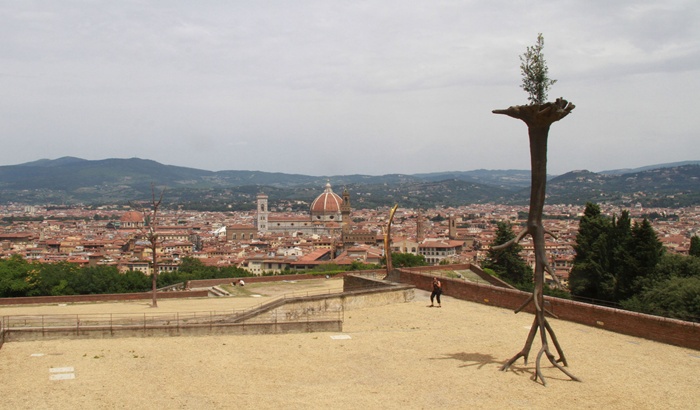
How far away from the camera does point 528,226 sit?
8984 millimetres

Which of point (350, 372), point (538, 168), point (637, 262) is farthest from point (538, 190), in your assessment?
point (637, 262)

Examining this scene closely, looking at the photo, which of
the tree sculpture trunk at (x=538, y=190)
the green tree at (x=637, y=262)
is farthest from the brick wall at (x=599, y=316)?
the green tree at (x=637, y=262)

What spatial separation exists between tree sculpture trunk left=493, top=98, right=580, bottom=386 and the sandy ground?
1.16 feet

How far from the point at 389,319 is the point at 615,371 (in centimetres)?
510

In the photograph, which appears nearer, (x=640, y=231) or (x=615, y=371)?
(x=615, y=371)

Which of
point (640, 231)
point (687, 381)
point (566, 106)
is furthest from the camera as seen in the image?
point (640, 231)

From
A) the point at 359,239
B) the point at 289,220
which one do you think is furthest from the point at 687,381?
the point at 289,220

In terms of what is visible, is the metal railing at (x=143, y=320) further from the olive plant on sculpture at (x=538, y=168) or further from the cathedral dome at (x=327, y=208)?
the cathedral dome at (x=327, y=208)

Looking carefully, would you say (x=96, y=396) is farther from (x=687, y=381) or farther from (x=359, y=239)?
(x=359, y=239)

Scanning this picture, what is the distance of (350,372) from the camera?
27.6 feet

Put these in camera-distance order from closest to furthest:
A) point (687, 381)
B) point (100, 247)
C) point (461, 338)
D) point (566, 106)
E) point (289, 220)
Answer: point (687, 381) < point (566, 106) < point (461, 338) < point (100, 247) < point (289, 220)

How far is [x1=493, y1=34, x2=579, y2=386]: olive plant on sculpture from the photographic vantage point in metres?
8.41

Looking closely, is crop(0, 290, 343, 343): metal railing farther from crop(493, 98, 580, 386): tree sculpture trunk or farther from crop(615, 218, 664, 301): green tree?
crop(615, 218, 664, 301): green tree

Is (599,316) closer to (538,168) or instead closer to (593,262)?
(538,168)
